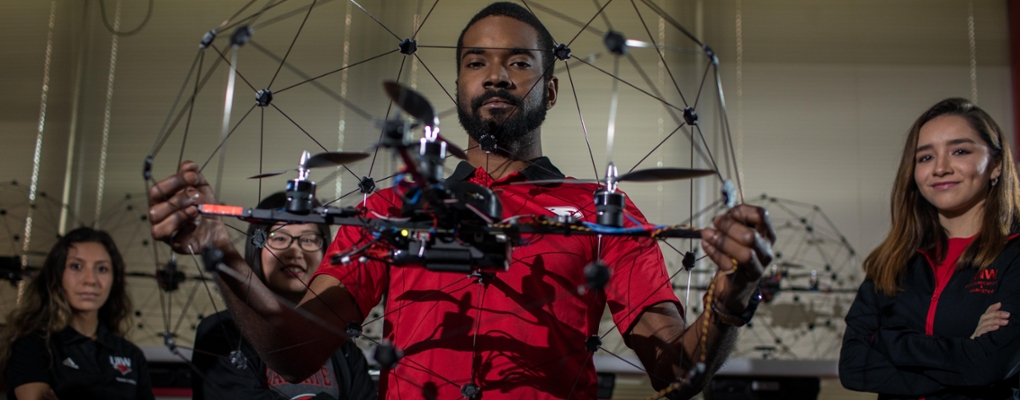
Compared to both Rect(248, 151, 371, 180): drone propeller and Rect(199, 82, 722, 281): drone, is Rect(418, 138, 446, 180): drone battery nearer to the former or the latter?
Rect(199, 82, 722, 281): drone

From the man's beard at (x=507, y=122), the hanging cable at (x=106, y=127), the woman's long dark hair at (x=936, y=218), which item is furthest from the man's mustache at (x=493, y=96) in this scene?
the hanging cable at (x=106, y=127)

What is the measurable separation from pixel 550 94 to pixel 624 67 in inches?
61.1

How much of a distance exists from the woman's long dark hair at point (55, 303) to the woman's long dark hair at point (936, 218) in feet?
7.30

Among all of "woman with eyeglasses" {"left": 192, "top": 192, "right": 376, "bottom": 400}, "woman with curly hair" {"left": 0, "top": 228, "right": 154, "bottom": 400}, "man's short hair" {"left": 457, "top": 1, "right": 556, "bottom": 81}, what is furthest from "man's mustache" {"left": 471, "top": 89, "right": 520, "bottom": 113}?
"woman with curly hair" {"left": 0, "top": 228, "right": 154, "bottom": 400}

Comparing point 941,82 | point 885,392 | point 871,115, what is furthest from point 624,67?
point 885,392

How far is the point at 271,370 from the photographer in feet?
5.95

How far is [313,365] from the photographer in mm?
1180

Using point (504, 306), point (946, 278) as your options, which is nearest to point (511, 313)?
point (504, 306)

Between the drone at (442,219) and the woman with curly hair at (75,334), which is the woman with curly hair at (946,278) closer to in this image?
the drone at (442,219)

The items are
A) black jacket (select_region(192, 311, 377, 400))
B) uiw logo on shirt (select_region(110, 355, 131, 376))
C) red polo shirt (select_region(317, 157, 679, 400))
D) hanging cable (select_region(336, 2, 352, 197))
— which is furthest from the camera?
hanging cable (select_region(336, 2, 352, 197))

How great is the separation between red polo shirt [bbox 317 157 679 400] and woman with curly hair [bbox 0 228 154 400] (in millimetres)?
1449

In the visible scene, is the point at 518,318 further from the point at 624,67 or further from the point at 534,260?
the point at 624,67

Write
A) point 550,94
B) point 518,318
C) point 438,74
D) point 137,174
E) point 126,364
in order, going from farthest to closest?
point 137,174 < point 438,74 < point 126,364 < point 550,94 < point 518,318

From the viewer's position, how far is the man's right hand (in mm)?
878
